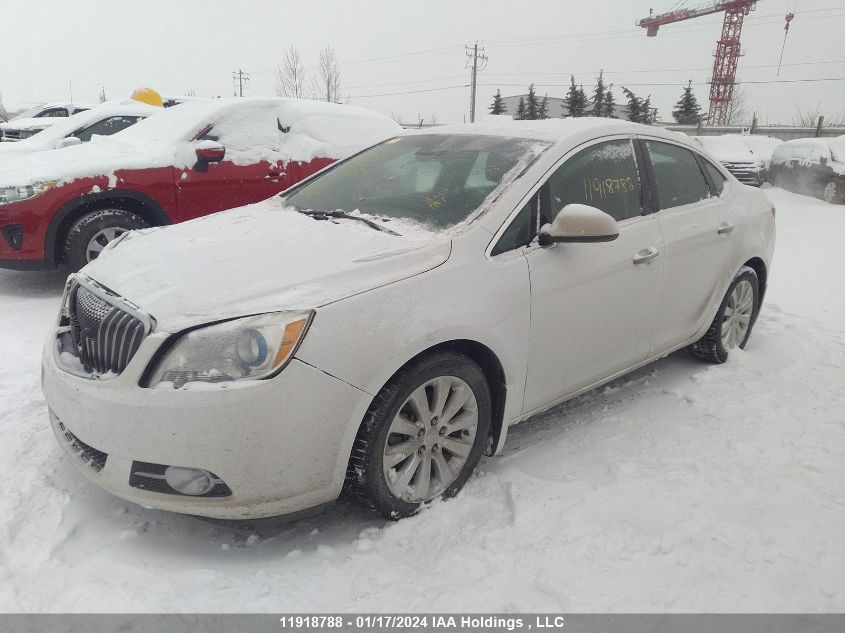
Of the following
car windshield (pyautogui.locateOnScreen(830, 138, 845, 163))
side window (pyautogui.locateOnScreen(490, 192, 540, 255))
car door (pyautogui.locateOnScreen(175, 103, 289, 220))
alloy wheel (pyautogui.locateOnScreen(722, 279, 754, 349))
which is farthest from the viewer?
car windshield (pyautogui.locateOnScreen(830, 138, 845, 163))

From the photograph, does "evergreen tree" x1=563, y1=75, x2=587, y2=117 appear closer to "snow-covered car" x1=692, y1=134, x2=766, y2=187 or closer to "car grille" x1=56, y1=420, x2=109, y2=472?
"snow-covered car" x1=692, y1=134, x2=766, y2=187

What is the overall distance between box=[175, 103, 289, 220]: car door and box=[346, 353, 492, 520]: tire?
3989mm

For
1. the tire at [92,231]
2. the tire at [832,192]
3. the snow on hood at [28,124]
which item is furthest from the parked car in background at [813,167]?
the snow on hood at [28,124]

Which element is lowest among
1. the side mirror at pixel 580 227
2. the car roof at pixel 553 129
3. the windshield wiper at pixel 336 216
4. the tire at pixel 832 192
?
the tire at pixel 832 192

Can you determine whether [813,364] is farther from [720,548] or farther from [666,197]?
[720,548]

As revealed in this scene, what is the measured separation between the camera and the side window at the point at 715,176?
404 centimetres

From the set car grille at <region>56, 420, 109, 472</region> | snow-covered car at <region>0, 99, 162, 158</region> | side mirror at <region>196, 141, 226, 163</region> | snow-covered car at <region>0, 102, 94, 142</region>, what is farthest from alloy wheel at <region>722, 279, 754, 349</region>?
snow-covered car at <region>0, 102, 94, 142</region>

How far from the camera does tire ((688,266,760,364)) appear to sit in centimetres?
407

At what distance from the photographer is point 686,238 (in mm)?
3562

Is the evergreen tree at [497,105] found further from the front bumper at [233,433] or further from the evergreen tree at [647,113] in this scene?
the front bumper at [233,433]

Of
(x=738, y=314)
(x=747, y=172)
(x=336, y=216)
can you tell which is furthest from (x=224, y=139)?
(x=747, y=172)

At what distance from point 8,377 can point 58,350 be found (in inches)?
53.0

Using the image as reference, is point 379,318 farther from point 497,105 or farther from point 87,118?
point 497,105

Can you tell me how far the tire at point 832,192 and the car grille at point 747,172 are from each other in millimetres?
2622
